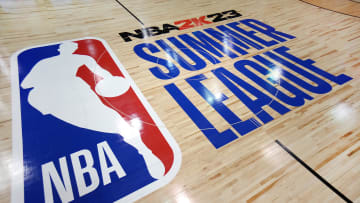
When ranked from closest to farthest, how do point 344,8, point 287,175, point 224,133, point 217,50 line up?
1. point 287,175
2. point 224,133
3. point 217,50
4. point 344,8

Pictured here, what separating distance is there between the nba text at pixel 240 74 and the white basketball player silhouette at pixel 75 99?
2.03ft

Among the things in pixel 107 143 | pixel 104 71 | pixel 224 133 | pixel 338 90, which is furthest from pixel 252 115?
pixel 104 71

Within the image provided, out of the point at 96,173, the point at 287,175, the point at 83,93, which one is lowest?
the point at 287,175

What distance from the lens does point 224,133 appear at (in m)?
1.94

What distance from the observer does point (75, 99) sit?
212 cm

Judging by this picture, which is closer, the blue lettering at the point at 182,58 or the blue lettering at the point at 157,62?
the blue lettering at the point at 157,62

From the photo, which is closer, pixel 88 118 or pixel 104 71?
pixel 88 118

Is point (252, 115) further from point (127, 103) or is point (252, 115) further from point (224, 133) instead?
point (127, 103)

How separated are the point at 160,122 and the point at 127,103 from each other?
451mm

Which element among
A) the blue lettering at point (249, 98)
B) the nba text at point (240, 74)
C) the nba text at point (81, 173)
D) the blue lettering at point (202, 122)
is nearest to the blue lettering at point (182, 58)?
the nba text at point (240, 74)

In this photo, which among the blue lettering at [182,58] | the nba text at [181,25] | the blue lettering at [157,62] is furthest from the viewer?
the nba text at [181,25]

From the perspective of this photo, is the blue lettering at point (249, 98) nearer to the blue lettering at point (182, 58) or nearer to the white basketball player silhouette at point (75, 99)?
the blue lettering at point (182, 58)

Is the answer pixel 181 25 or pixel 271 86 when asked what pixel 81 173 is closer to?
pixel 271 86

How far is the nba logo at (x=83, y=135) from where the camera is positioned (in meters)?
1.48
